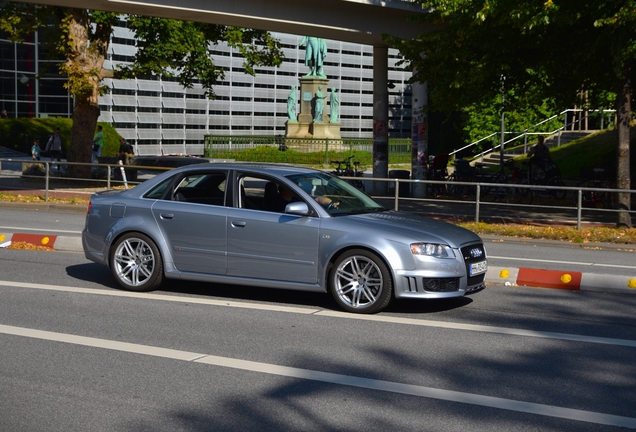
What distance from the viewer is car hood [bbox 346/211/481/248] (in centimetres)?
880

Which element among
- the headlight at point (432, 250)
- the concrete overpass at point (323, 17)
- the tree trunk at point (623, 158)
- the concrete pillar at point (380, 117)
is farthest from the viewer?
the concrete pillar at point (380, 117)

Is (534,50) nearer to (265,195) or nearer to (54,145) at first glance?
(265,195)

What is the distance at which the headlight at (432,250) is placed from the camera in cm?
868

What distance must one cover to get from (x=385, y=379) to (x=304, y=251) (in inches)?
109

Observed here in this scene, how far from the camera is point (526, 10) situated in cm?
1767

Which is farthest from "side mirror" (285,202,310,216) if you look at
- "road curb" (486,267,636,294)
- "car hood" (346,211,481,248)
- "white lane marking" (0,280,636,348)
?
"road curb" (486,267,636,294)

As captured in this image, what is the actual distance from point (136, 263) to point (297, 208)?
2.20m

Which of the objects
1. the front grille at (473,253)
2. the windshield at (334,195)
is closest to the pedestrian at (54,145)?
the windshield at (334,195)

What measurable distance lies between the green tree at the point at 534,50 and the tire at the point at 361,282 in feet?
34.2

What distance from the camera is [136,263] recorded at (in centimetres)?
1002

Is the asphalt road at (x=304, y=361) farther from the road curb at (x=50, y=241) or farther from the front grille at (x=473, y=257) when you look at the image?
the road curb at (x=50, y=241)

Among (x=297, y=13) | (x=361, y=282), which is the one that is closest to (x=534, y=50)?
(x=297, y=13)

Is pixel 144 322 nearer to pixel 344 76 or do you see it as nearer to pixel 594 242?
pixel 594 242

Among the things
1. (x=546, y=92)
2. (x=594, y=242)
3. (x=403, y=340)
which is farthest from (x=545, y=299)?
(x=546, y=92)
